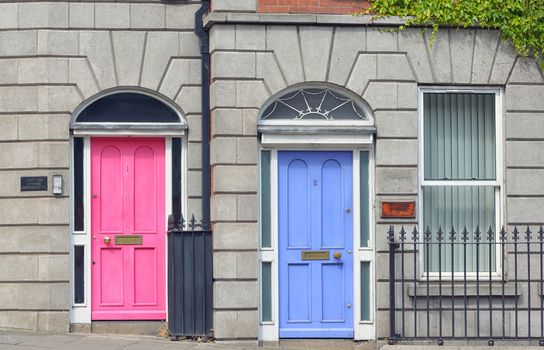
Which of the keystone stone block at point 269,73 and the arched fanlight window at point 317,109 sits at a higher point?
the keystone stone block at point 269,73

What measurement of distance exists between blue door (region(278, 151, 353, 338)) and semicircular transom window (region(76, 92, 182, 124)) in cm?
167

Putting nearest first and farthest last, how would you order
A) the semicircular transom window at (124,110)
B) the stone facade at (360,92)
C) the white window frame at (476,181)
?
the stone facade at (360,92) < the white window frame at (476,181) < the semicircular transom window at (124,110)

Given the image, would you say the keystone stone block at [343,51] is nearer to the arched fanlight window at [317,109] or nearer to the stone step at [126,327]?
the arched fanlight window at [317,109]

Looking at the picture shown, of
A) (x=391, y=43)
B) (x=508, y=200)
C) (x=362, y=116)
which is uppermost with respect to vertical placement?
(x=391, y=43)

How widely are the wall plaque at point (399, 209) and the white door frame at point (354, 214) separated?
0.69ft

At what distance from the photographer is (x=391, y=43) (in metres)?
12.9

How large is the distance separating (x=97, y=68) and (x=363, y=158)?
3376 mm

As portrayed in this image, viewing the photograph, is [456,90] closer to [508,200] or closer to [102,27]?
[508,200]

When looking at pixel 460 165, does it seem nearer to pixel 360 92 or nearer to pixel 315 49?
pixel 360 92

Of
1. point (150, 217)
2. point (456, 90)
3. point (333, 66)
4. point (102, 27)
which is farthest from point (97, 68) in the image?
point (456, 90)

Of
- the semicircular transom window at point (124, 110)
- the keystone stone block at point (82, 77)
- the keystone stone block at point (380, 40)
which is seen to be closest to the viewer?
the keystone stone block at point (380, 40)

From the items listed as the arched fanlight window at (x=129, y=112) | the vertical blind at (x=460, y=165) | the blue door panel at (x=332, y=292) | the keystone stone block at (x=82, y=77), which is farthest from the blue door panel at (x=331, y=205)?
the keystone stone block at (x=82, y=77)

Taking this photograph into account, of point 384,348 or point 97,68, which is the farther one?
point 97,68

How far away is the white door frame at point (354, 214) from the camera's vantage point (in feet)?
42.1
